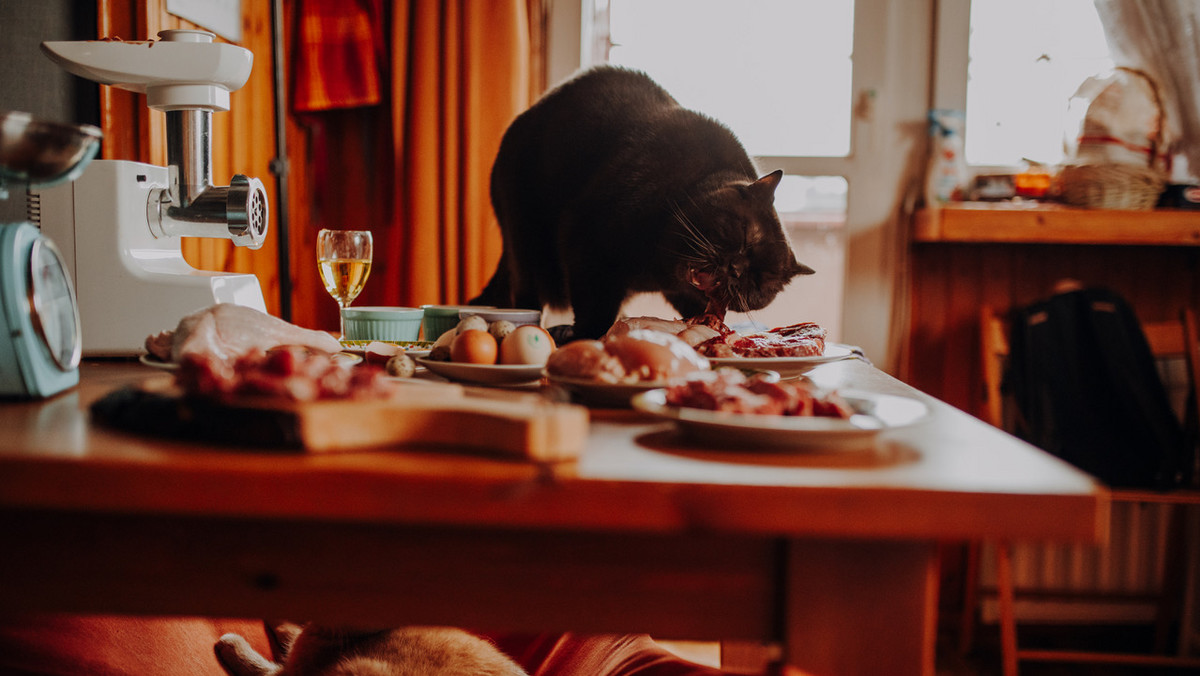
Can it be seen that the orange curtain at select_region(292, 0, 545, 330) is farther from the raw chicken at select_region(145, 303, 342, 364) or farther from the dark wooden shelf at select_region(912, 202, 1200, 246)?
the raw chicken at select_region(145, 303, 342, 364)

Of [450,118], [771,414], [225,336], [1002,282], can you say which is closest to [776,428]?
[771,414]

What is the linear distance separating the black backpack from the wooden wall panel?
9.4 inches

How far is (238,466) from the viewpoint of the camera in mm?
413

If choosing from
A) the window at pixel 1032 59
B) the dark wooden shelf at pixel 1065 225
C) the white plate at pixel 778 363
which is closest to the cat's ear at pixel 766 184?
the white plate at pixel 778 363

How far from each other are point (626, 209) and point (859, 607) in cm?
84

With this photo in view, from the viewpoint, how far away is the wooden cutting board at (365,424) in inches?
17.2

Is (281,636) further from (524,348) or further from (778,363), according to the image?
(778,363)

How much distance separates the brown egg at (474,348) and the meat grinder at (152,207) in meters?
0.36

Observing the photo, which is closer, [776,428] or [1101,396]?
[776,428]

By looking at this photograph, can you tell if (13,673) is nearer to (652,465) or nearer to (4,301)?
(4,301)

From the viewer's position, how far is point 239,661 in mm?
926

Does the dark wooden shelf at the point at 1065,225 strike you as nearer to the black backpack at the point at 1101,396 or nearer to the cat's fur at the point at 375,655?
the black backpack at the point at 1101,396

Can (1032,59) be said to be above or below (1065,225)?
above

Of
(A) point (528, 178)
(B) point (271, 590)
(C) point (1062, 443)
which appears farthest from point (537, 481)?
(C) point (1062, 443)
